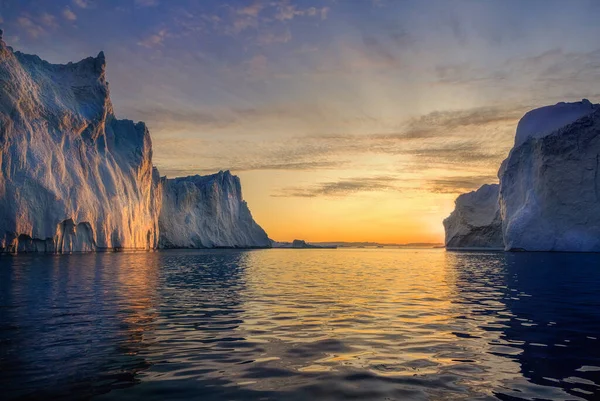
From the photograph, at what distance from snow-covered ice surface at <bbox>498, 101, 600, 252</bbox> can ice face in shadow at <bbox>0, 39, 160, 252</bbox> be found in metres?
61.7

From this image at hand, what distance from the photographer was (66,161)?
5644 cm

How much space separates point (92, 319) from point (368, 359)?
7693 mm

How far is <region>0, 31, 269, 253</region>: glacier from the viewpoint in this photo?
46.9m

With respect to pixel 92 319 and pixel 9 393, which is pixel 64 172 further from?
pixel 9 393

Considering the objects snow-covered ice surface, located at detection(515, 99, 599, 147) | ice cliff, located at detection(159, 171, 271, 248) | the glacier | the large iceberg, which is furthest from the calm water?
the large iceberg

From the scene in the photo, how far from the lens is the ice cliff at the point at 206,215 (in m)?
104

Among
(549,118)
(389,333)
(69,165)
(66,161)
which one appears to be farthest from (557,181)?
(389,333)


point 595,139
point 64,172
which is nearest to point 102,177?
point 64,172

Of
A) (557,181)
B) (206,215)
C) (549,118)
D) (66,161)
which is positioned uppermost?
(549,118)

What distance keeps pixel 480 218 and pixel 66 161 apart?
9108 cm

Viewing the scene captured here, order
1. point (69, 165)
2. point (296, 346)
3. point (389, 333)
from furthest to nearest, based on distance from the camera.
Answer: point (69, 165), point (389, 333), point (296, 346)

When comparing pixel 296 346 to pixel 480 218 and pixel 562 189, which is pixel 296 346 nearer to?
pixel 562 189

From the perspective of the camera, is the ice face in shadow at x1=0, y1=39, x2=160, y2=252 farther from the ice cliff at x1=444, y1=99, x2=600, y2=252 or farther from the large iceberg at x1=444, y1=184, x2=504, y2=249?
the large iceberg at x1=444, y1=184, x2=504, y2=249

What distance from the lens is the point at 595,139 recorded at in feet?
221
